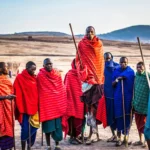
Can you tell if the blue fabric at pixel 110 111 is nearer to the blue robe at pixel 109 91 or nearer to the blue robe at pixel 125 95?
the blue robe at pixel 109 91

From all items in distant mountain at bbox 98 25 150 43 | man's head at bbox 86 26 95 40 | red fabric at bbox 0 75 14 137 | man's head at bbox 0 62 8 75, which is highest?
distant mountain at bbox 98 25 150 43

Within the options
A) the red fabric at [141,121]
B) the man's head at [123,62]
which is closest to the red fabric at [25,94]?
the man's head at [123,62]

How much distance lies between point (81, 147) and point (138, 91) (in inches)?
70.1

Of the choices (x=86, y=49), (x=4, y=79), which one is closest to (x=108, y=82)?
(x=86, y=49)

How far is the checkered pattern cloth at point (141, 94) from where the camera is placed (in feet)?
24.9

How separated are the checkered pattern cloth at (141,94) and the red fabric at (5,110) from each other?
2658 mm

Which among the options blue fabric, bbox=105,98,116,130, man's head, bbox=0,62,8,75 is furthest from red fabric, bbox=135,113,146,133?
man's head, bbox=0,62,8,75

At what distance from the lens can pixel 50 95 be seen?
742 cm

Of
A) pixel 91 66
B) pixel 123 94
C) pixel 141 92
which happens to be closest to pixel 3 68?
pixel 91 66

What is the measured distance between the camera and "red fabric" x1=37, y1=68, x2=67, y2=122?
736cm

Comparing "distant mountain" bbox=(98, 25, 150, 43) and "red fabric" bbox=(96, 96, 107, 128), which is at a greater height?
"distant mountain" bbox=(98, 25, 150, 43)

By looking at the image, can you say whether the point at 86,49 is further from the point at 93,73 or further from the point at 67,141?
the point at 67,141

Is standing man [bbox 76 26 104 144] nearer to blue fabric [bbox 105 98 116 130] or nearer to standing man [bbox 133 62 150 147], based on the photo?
blue fabric [bbox 105 98 116 130]

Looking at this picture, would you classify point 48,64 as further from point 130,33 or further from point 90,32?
point 130,33
